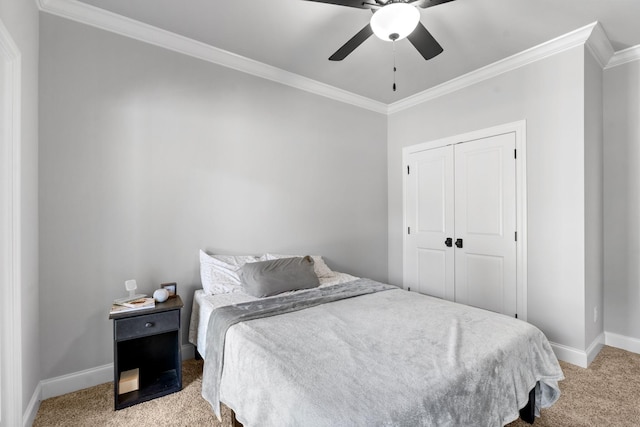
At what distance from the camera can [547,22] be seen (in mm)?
2414

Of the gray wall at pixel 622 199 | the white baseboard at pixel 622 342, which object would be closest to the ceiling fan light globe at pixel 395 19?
the gray wall at pixel 622 199

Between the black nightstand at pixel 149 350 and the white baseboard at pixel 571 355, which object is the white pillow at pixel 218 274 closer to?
the black nightstand at pixel 149 350

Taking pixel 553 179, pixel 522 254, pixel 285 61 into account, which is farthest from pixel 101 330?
pixel 553 179

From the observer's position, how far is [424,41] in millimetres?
2023

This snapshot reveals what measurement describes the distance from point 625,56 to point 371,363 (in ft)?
11.8

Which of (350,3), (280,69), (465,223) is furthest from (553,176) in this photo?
(280,69)

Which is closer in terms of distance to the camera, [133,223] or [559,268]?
[133,223]

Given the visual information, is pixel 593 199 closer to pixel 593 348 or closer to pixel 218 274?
pixel 593 348

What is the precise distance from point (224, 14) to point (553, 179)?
3.04 metres

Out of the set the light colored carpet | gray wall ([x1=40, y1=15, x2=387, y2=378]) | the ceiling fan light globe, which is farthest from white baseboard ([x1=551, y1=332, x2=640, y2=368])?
the ceiling fan light globe

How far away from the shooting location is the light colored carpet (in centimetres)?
187

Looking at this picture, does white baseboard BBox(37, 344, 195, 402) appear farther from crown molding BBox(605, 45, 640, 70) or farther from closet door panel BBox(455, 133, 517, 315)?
crown molding BBox(605, 45, 640, 70)

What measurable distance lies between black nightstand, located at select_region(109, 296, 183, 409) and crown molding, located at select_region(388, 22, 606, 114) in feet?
11.3

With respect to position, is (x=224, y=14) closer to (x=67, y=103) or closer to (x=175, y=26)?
(x=175, y=26)
